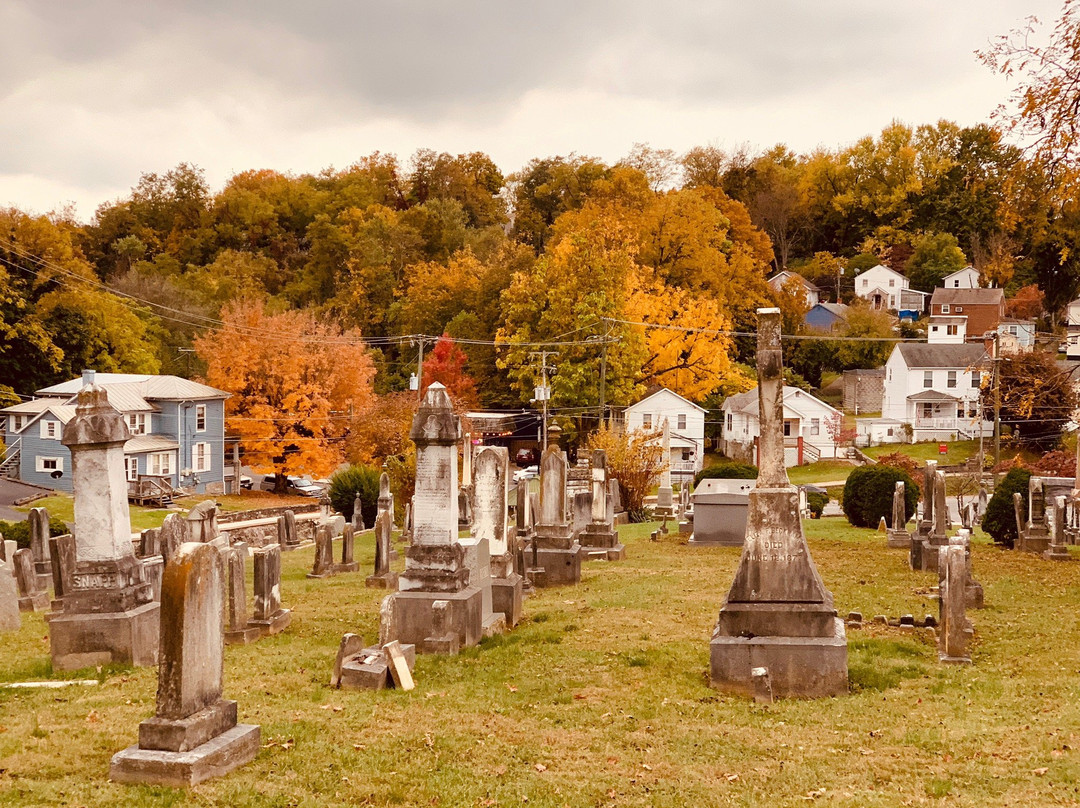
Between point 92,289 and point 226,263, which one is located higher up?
point 226,263

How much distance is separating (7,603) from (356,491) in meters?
18.5

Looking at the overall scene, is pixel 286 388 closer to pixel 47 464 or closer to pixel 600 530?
pixel 47 464

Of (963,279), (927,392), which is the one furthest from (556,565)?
(963,279)

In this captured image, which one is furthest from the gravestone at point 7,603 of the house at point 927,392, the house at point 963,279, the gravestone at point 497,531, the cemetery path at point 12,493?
the house at point 963,279

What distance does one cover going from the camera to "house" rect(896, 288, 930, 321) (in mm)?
80875

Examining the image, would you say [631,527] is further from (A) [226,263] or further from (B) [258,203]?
(B) [258,203]

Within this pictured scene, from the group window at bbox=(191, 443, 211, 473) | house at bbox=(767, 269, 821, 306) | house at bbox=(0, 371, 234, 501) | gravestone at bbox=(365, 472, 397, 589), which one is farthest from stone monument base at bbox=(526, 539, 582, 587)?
house at bbox=(767, 269, 821, 306)

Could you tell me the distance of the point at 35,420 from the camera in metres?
40.0

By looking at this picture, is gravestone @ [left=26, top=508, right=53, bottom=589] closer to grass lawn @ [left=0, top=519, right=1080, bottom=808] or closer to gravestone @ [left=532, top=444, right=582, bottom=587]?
grass lawn @ [left=0, top=519, right=1080, bottom=808]

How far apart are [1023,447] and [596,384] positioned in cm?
2245

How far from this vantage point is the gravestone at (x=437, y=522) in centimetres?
1212

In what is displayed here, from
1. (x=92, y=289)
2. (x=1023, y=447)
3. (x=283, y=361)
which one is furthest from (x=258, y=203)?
(x=1023, y=447)

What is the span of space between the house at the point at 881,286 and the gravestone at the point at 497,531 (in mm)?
72588

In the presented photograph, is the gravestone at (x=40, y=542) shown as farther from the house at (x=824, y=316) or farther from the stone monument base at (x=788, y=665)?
the house at (x=824, y=316)
